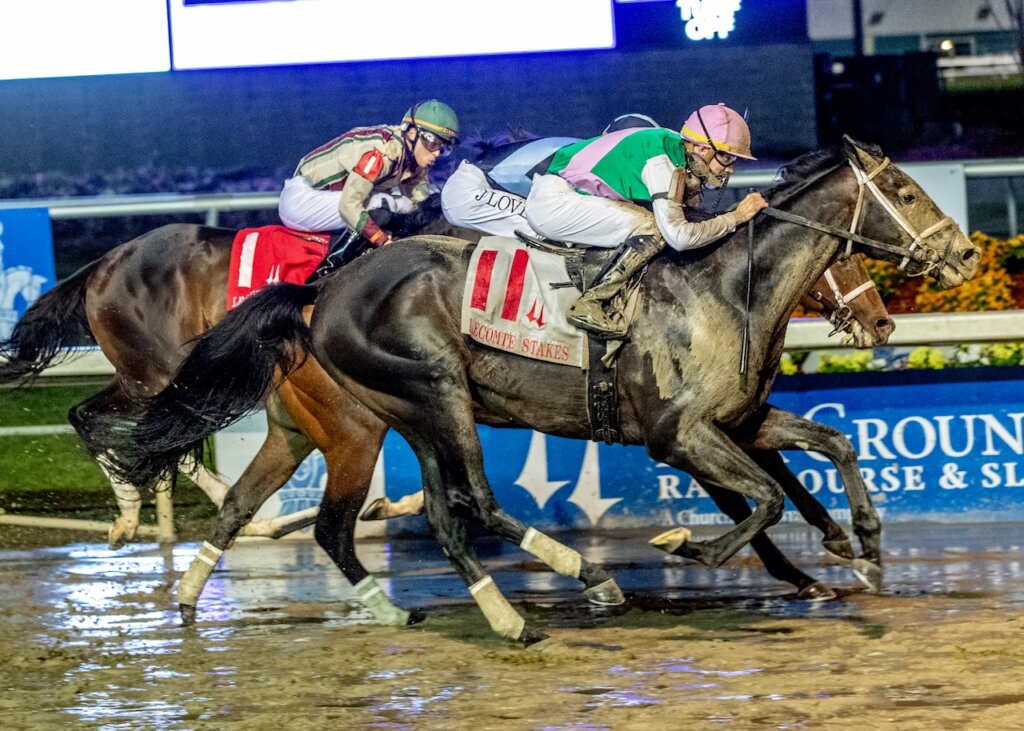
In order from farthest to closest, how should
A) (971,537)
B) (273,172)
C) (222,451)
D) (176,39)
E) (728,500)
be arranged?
(273,172) < (176,39) < (222,451) < (971,537) < (728,500)

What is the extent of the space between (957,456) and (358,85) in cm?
577

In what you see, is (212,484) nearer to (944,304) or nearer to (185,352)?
(185,352)

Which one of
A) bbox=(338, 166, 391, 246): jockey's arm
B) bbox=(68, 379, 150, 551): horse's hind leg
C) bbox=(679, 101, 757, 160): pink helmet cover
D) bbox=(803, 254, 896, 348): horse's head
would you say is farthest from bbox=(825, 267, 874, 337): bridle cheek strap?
bbox=(68, 379, 150, 551): horse's hind leg

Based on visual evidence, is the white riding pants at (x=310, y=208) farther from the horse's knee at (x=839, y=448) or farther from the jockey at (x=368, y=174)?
the horse's knee at (x=839, y=448)

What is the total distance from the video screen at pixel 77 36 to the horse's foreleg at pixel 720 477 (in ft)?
21.1

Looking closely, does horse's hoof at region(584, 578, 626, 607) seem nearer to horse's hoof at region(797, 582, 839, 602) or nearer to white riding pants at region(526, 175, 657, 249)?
horse's hoof at region(797, 582, 839, 602)

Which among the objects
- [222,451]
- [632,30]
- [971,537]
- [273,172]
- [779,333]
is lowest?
[971,537]

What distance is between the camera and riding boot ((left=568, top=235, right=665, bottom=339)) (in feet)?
18.0

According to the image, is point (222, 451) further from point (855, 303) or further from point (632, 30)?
point (632, 30)

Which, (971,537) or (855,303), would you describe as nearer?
Answer: (855,303)

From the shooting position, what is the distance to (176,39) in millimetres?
10781

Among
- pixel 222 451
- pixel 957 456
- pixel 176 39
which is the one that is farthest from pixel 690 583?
pixel 176 39

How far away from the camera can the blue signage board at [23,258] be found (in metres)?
8.54

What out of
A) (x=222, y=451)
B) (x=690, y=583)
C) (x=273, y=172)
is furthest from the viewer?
(x=273, y=172)
